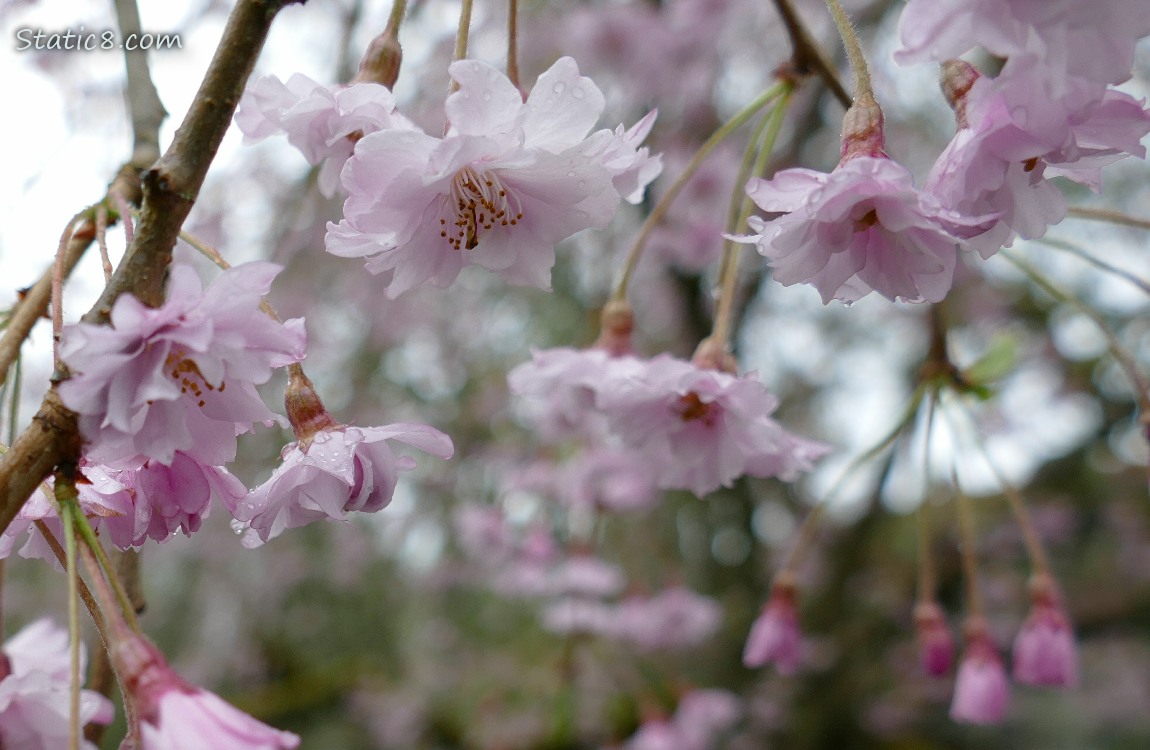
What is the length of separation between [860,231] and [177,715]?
0.65 metres

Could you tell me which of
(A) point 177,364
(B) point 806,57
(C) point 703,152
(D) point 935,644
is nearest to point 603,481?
(D) point 935,644

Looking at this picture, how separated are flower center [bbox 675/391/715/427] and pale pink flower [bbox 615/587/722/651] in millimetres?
2265

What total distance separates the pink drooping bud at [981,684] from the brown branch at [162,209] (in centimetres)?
158

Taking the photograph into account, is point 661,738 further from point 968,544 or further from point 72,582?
point 72,582

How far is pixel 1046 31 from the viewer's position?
54 centimetres

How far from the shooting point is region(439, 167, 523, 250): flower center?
818 mm

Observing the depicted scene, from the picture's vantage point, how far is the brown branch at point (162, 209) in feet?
1.75

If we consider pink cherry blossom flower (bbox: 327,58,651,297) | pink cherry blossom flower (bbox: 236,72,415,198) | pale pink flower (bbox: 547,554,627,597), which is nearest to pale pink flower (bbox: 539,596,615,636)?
pale pink flower (bbox: 547,554,627,597)

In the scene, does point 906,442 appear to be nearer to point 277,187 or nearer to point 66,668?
point 66,668

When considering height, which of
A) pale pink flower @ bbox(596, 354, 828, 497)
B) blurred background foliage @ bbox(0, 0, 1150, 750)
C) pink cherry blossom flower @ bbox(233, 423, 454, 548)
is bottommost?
blurred background foliage @ bbox(0, 0, 1150, 750)

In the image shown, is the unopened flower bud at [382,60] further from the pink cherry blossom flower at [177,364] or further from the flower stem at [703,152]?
the flower stem at [703,152]

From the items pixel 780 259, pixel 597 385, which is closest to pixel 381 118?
pixel 780 259

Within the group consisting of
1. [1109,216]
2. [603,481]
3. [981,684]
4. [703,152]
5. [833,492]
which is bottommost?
[603,481]

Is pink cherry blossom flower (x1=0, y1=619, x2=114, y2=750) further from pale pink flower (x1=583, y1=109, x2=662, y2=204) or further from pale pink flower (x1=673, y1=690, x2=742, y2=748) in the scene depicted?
pale pink flower (x1=673, y1=690, x2=742, y2=748)
